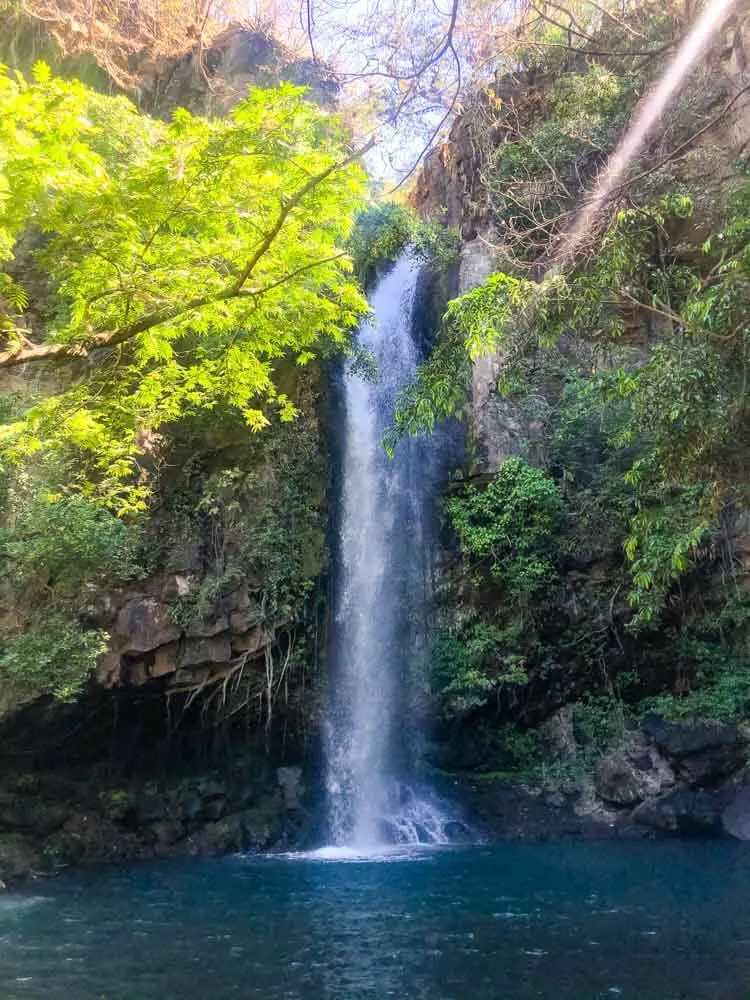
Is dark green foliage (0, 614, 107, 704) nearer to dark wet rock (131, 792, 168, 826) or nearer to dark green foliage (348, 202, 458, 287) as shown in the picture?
dark wet rock (131, 792, 168, 826)

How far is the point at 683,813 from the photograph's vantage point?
529 inches

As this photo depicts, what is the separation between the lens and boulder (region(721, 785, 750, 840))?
13.1m

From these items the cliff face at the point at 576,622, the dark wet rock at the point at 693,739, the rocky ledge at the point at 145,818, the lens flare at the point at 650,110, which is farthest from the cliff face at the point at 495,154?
the rocky ledge at the point at 145,818

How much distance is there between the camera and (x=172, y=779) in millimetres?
13836

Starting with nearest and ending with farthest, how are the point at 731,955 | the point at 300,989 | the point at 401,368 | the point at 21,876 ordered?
1. the point at 300,989
2. the point at 731,955
3. the point at 21,876
4. the point at 401,368

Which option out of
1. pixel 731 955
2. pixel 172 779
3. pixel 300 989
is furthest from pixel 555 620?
pixel 300 989

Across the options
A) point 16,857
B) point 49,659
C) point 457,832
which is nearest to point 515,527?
point 457,832

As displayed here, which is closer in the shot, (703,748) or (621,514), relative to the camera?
(703,748)

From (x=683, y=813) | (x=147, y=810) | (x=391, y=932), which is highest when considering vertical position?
(x=147, y=810)

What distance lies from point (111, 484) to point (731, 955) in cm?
1019

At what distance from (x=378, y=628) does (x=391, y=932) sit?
7.96m

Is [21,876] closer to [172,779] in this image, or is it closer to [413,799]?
[172,779]

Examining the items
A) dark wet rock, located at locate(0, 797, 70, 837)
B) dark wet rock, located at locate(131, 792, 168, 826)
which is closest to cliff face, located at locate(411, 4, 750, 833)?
dark wet rock, located at locate(131, 792, 168, 826)

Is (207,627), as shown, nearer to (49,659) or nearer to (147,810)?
(49,659)
